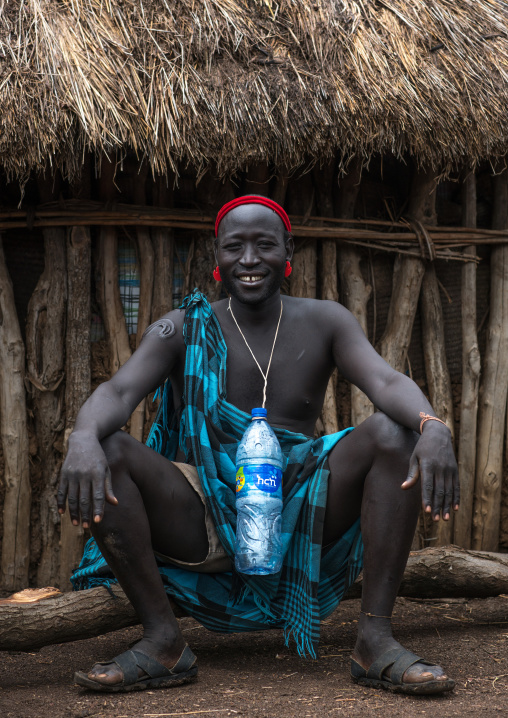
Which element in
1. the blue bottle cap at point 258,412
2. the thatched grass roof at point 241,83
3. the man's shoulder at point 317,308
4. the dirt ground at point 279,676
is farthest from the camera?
the thatched grass roof at point 241,83

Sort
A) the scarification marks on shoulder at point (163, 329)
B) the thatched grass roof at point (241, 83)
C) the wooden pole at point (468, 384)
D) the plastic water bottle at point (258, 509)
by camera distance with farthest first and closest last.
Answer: the wooden pole at point (468, 384)
the thatched grass roof at point (241, 83)
the scarification marks on shoulder at point (163, 329)
the plastic water bottle at point (258, 509)

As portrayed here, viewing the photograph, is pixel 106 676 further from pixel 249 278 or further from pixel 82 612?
pixel 249 278

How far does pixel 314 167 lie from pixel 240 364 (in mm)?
1581

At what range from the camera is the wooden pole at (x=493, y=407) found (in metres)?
4.14

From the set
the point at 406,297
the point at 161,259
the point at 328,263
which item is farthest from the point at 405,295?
the point at 161,259

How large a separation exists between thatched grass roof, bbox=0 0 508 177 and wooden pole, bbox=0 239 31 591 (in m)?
0.78

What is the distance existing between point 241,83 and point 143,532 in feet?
6.94

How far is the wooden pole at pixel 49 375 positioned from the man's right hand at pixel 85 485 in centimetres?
169

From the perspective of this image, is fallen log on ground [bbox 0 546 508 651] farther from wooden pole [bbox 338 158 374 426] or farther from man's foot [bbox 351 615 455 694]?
wooden pole [bbox 338 158 374 426]

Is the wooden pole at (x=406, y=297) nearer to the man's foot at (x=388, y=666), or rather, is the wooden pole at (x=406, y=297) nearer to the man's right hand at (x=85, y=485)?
the man's foot at (x=388, y=666)

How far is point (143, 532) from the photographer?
7.72 feet

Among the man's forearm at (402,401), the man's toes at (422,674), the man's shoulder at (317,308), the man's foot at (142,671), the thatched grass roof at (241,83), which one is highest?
the thatched grass roof at (241,83)

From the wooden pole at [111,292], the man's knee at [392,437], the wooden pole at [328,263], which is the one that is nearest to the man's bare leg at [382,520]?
the man's knee at [392,437]

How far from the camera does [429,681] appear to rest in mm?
2215
